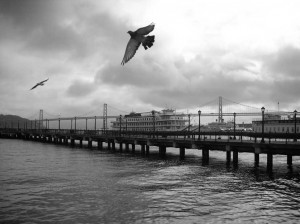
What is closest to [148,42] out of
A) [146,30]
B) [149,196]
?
[146,30]

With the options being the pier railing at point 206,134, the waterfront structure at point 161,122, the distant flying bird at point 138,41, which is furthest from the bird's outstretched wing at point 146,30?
the waterfront structure at point 161,122

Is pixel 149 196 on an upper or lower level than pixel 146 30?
lower

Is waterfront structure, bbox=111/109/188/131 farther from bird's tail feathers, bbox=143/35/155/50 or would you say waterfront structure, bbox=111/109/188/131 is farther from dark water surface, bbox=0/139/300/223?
bird's tail feathers, bbox=143/35/155/50

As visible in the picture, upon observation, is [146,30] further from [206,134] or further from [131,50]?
[206,134]

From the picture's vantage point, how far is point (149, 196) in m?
20.6

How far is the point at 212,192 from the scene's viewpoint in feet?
71.7

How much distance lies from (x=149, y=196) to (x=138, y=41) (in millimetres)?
16712

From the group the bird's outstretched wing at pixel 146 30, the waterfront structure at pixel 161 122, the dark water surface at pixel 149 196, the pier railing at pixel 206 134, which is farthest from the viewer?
the waterfront structure at pixel 161 122

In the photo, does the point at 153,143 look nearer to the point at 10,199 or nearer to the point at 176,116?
the point at 10,199

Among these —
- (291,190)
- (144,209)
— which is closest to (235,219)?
(144,209)

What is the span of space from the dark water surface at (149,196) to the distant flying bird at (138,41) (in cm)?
1206

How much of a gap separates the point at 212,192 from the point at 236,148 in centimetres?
1537

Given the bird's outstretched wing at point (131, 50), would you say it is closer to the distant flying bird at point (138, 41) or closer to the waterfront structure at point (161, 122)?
the distant flying bird at point (138, 41)

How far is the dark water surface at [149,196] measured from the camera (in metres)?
16.1
